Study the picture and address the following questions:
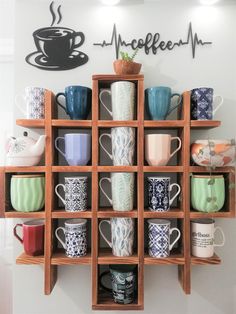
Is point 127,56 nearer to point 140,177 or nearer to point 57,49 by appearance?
point 57,49

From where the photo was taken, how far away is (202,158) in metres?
0.94

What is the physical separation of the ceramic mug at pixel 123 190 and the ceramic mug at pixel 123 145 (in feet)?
0.15

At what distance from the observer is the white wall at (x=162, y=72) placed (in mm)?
1104

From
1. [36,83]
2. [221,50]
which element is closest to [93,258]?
[36,83]

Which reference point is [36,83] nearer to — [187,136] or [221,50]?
[187,136]

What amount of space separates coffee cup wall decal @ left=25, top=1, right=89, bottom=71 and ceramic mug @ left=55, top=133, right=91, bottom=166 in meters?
0.34

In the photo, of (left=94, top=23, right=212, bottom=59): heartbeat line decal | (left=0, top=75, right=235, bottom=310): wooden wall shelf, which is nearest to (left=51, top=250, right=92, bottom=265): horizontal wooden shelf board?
(left=0, top=75, right=235, bottom=310): wooden wall shelf

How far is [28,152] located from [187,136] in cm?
58

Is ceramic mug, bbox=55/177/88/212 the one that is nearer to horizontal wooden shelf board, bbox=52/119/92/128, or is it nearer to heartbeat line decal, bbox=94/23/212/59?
horizontal wooden shelf board, bbox=52/119/92/128

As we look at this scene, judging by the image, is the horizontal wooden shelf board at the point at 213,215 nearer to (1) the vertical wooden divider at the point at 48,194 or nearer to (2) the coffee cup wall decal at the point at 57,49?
(1) the vertical wooden divider at the point at 48,194

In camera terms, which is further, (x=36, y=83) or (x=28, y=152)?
(x=36, y=83)

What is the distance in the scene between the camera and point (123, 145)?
94cm

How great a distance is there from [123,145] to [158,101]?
0.67 ft

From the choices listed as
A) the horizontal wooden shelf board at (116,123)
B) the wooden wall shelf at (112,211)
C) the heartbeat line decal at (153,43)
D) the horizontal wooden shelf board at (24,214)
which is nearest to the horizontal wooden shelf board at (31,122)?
the wooden wall shelf at (112,211)
